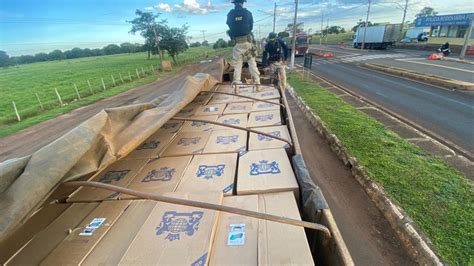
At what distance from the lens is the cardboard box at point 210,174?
2027 mm

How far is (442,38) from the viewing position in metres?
29.4

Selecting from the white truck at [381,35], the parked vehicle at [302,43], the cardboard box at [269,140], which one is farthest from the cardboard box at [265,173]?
the white truck at [381,35]

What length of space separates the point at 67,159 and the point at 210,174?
1.09m

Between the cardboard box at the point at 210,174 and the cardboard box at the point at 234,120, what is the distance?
93 cm

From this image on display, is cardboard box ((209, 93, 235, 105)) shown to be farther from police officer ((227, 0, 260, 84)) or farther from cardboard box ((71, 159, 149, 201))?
cardboard box ((71, 159, 149, 201))

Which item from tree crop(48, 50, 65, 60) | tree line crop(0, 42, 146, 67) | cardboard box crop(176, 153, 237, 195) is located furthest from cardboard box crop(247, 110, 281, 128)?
tree crop(48, 50, 65, 60)

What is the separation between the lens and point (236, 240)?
4.71ft

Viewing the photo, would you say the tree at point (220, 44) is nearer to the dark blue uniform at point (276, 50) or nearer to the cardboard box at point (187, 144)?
the dark blue uniform at point (276, 50)

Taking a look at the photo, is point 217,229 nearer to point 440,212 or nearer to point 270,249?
point 270,249

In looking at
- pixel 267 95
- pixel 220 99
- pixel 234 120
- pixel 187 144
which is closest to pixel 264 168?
pixel 187 144

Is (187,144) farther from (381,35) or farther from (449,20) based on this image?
(381,35)

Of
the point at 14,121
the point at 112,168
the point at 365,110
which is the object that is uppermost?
the point at 112,168

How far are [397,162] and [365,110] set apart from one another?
13.7ft

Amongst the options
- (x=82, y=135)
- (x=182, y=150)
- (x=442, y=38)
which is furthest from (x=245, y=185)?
(x=442, y=38)
